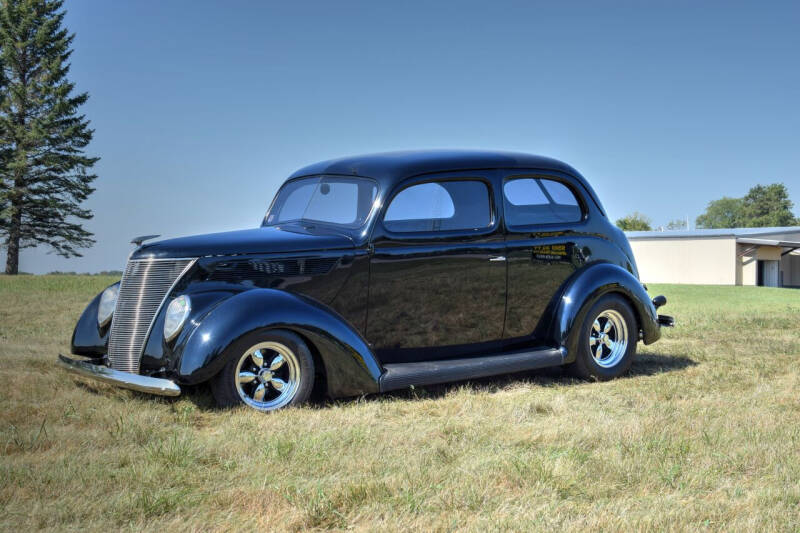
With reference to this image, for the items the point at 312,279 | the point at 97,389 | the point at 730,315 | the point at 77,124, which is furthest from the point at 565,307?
the point at 77,124

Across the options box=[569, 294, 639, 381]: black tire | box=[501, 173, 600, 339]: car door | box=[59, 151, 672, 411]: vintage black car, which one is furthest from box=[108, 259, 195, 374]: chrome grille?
box=[569, 294, 639, 381]: black tire

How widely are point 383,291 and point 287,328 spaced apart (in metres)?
0.95

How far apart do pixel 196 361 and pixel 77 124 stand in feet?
120

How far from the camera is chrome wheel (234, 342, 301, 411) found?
512cm

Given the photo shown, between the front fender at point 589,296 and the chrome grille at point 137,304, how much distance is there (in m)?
3.31

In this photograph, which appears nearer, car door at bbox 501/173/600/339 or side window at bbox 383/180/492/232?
side window at bbox 383/180/492/232

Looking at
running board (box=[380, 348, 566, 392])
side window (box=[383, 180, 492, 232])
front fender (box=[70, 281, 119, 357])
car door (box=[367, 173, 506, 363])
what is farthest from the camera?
front fender (box=[70, 281, 119, 357])

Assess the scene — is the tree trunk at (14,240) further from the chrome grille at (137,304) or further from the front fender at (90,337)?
the chrome grille at (137,304)

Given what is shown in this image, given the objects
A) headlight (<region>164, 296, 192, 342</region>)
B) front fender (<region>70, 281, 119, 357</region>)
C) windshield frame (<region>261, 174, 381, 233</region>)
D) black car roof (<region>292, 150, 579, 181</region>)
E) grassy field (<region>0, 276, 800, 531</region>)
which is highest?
black car roof (<region>292, 150, 579, 181</region>)

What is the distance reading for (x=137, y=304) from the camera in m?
5.50

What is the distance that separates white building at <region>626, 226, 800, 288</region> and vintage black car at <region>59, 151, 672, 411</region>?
3778 cm

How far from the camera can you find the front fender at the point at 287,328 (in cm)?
494

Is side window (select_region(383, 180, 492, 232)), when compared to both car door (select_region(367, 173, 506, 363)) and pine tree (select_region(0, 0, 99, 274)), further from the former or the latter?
pine tree (select_region(0, 0, 99, 274))

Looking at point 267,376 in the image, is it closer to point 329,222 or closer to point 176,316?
point 176,316
